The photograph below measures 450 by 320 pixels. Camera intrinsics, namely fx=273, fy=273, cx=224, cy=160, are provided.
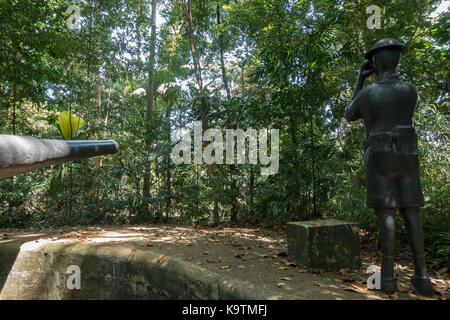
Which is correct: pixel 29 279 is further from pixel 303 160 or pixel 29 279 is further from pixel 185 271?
pixel 303 160

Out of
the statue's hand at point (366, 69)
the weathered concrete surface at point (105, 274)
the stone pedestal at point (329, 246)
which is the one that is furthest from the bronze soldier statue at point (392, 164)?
the weathered concrete surface at point (105, 274)

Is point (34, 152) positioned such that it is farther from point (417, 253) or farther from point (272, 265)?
point (417, 253)

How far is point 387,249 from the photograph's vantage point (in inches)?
93.0

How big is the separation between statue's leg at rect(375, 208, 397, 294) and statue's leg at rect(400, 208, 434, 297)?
0.13m

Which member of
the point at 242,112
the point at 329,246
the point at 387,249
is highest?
the point at 242,112

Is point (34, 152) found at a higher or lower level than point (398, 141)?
lower

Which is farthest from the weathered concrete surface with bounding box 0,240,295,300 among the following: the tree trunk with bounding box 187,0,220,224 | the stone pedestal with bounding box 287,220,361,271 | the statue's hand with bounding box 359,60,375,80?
the tree trunk with bounding box 187,0,220,224

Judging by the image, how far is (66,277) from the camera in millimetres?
3705

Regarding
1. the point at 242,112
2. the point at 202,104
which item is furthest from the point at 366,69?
the point at 202,104

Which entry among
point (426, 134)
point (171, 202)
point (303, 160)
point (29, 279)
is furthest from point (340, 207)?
point (29, 279)

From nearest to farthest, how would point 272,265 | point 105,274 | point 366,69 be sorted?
point 366,69, point 272,265, point 105,274

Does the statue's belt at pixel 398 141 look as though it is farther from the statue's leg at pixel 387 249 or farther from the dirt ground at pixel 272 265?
the dirt ground at pixel 272 265

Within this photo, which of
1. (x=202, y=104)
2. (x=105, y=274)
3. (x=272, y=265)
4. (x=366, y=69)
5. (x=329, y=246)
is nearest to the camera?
(x=366, y=69)

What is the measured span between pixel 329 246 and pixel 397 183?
95 cm
